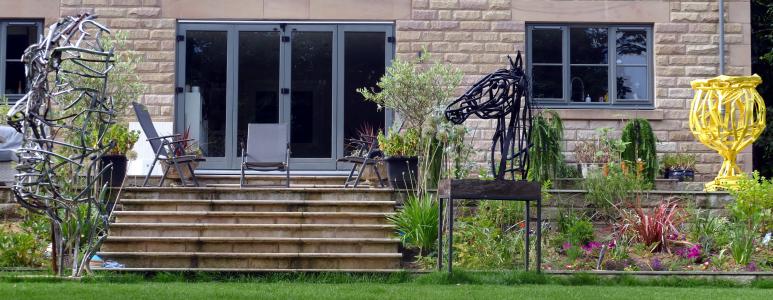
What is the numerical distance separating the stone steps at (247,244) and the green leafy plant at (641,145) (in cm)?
386

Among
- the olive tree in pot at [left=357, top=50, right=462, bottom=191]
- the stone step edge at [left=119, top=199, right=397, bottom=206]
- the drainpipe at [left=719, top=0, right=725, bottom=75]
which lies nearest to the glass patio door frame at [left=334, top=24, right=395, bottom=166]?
the olive tree in pot at [left=357, top=50, right=462, bottom=191]

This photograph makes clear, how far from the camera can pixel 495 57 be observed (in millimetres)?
13789

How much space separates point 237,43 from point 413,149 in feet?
11.3

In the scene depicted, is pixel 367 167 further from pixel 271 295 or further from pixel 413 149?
pixel 271 295

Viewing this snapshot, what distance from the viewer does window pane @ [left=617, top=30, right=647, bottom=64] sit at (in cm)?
1409

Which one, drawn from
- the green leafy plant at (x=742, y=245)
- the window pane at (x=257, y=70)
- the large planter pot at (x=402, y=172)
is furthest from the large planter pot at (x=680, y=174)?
the window pane at (x=257, y=70)

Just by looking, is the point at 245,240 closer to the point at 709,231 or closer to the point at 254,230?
the point at 254,230

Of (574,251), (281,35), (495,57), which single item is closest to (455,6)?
(495,57)

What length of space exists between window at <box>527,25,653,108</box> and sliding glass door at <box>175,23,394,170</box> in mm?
1951

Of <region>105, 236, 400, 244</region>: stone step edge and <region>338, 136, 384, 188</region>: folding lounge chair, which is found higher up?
<region>338, 136, 384, 188</region>: folding lounge chair

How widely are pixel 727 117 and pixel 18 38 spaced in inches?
337

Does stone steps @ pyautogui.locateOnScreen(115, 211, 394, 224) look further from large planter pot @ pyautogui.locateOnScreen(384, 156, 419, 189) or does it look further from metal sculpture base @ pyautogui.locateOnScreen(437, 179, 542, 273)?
metal sculpture base @ pyautogui.locateOnScreen(437, 179, 542, 273)

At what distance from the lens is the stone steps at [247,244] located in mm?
9766

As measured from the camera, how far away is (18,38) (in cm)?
1380
